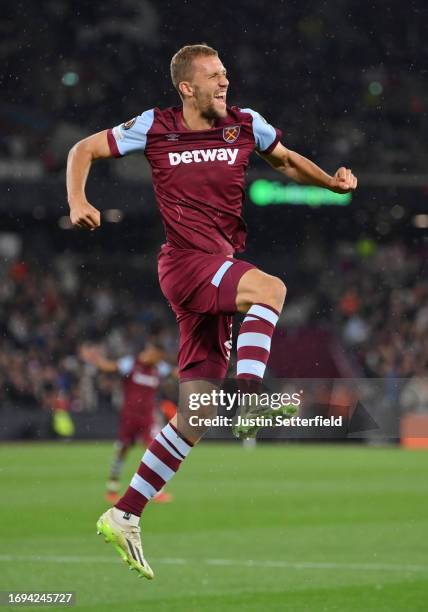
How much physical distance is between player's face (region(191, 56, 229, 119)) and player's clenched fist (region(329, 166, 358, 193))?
2.21 feet

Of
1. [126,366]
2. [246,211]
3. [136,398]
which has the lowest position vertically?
[136,398]

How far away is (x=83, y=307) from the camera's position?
30.3 meters

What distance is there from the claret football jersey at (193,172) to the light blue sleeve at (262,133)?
0.11m

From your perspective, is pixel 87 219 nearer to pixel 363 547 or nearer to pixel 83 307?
pixel 363 547

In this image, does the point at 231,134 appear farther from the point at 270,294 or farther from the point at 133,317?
the point at 133,317

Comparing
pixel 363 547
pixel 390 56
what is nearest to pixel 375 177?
pixel 390 56

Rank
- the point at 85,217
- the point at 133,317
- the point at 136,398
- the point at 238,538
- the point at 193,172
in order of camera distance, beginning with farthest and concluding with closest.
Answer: the point at 133,317
the point at 136,398
the point at 238,538
the point at 193,172
the point at 85,217

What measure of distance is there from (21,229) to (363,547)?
832 inches

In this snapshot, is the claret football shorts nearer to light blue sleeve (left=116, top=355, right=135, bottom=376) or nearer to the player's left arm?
the player's left arm

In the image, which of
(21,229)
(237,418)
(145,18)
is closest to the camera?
(237,418)

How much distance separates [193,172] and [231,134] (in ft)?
0.92

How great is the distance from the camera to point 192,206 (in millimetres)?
6410


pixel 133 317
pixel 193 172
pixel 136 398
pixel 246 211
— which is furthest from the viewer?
pixel 133 317

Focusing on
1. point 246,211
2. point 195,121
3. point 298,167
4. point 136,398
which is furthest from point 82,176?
point 246,211
